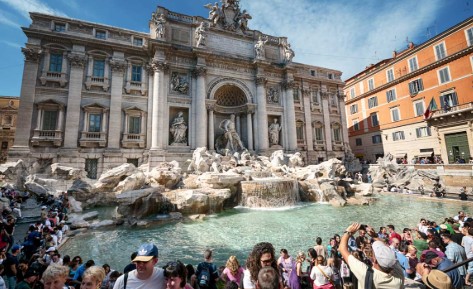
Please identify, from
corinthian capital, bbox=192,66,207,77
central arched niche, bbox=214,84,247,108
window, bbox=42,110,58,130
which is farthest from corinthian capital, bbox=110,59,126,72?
central arched niche, bbox=214,84,247,108

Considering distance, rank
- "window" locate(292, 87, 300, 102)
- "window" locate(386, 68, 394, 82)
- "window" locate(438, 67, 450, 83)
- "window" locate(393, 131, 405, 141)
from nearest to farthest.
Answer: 1. "window" locate(438, 67, 450, 83)
2. "window" locate(393, 131, 405, 141)
3. "window" locate(292, 87, 300, 102)
4. "window" locate(386, 68, 394, 82)

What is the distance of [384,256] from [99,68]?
19223mm

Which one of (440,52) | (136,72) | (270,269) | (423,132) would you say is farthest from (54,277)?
(440,52)

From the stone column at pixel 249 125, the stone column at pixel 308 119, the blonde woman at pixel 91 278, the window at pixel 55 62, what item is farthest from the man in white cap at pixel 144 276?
the stone column at pixel 308 119

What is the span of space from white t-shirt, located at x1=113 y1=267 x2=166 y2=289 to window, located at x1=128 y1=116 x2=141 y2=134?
52.1 feet

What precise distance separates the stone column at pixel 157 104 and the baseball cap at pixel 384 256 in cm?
1529

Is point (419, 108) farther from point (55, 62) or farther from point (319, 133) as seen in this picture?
point (55, 62)

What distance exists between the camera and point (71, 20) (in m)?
15.4

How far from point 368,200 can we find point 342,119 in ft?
47.7

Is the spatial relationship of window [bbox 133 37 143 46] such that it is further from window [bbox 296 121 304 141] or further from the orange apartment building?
the orange apartment building

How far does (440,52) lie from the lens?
1925 cm

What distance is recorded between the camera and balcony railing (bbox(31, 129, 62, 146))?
13734mm

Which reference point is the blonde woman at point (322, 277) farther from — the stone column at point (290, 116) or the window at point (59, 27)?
the window at point (59, 27)

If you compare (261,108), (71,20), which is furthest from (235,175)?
(71,20)
